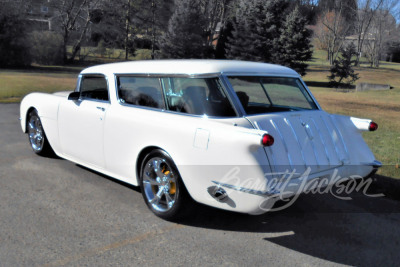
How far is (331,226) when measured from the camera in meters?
4.05

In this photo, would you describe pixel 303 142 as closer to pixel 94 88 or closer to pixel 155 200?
pixel 155 200

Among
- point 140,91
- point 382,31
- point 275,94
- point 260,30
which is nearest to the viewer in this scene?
point 140,91

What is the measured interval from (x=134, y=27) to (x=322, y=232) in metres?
47.0

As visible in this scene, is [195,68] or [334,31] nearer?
[195,68]

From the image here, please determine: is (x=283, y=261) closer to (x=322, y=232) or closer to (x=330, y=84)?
(x=322, y=232)

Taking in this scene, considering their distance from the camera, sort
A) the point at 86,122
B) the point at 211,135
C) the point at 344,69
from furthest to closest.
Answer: the point at 344,69
the point at 86,122
the point at 211,135

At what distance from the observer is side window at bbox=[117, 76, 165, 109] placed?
4362 millimetres

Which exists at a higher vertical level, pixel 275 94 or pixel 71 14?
pixel 71 14

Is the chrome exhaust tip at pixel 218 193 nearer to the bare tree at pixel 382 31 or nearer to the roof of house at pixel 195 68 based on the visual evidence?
the roof of house at pixel 195 68

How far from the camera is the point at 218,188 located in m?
3.52

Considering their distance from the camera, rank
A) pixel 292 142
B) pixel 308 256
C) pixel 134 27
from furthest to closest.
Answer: pixel 134 27, pixel 292 142, pixel 308 256

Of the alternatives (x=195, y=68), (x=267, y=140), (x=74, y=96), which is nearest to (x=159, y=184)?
(x=195, y=68)

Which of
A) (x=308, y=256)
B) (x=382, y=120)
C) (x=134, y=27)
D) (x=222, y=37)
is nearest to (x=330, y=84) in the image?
(x=222, y=37)

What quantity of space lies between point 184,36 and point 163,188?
116ft
